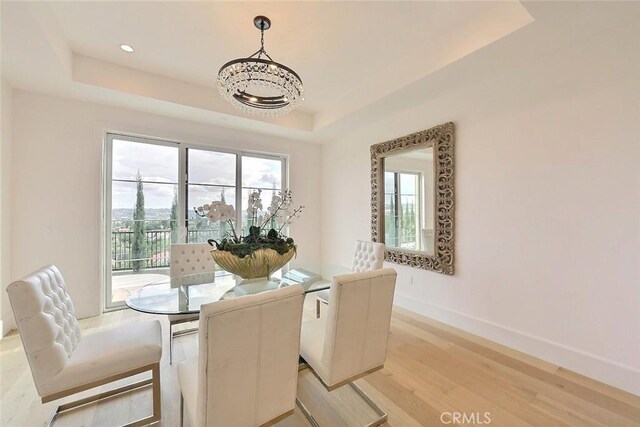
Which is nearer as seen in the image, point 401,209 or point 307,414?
point 307,414

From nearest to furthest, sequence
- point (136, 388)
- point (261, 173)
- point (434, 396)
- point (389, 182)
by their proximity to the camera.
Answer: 1. point (434, 396)
2. point (136, 388)
3. point (389, 182)
4. point (261, 173)

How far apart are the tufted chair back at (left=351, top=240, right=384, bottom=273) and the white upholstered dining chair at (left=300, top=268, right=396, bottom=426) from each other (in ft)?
3.54

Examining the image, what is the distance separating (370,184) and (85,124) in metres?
3.76

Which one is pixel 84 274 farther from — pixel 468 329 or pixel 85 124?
pixel 468 329

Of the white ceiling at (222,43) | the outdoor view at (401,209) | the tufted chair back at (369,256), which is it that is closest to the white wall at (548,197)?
the white ceiling at (222,43)

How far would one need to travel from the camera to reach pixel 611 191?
6.68 ft

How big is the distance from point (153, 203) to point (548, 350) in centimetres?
470

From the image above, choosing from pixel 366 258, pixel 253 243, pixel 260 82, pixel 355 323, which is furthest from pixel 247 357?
pixel 366 258

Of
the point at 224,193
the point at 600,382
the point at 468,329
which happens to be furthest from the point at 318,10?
the point at 600,382

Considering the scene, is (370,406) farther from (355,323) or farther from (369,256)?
(369,256)

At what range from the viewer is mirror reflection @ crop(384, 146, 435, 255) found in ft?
10.9

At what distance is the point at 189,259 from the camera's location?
2.84 m

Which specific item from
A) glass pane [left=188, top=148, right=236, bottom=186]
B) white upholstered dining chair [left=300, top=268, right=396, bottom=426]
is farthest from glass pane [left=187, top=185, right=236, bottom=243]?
white upholstered dining chair [left=300, top=268, right=396, bottom=426]

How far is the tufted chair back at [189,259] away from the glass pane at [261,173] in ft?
5.92
